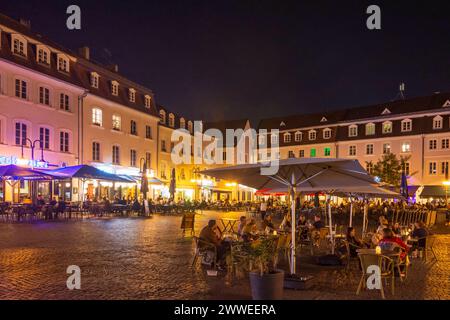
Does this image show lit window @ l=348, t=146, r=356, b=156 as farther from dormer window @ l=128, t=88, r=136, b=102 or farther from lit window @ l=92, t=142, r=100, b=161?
lit window @ l=92, t=142, r=100, b=161

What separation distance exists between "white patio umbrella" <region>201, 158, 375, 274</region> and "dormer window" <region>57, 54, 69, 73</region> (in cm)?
2546

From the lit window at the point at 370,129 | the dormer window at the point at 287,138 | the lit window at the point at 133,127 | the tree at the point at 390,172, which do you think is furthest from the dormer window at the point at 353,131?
the lit window at the point at 133,127

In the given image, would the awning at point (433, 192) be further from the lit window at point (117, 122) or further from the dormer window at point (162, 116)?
the lit window at point (117, 122)

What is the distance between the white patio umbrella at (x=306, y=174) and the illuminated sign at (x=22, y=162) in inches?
799

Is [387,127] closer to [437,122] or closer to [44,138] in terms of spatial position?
[437,122]

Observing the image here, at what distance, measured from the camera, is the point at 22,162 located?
26.2m

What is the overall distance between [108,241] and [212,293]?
7.90 metres

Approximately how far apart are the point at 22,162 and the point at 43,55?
7.98 metres

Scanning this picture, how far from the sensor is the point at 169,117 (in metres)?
47.9

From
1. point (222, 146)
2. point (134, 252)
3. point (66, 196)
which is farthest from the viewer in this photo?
point (222, 146)

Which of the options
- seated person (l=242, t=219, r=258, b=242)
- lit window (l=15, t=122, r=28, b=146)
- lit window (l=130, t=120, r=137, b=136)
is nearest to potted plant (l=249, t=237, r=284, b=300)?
seated person (l=242, t=219, r=258, b=242)

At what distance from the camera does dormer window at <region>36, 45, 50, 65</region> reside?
94.9 ft

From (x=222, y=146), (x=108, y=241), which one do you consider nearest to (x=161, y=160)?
(x=222, y=146)

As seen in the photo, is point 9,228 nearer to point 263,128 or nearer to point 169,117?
point 169,117
